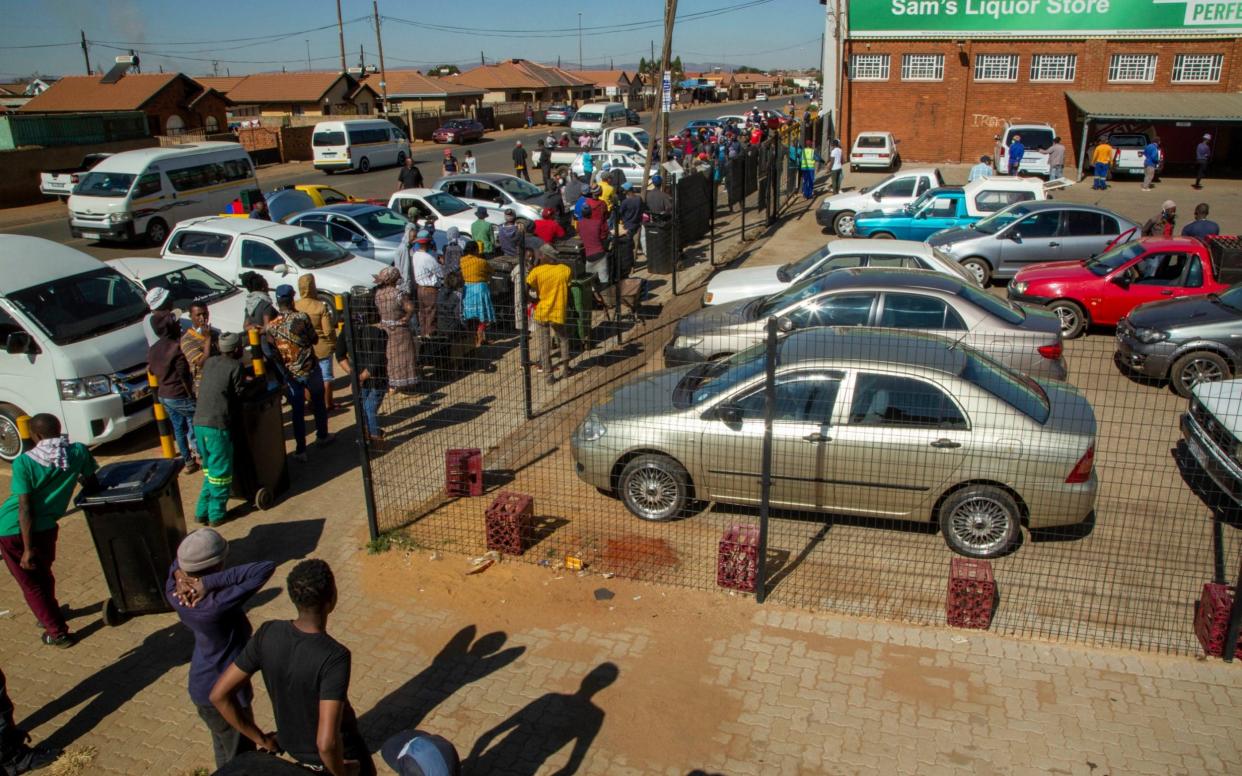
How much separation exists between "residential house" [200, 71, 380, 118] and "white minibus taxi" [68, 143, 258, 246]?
42051mm

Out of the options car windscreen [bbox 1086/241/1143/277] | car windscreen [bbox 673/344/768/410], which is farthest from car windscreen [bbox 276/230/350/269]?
car windscreen [bbox 1086/241/1143/277]

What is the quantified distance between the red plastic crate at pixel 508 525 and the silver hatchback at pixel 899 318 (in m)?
3.41

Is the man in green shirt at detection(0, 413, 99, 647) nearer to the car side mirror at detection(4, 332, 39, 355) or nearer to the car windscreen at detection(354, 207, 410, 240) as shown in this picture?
the car side mirror at detection(4, 332, 39, 355)

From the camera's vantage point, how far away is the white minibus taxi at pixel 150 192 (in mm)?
21938

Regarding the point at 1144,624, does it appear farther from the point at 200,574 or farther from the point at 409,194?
the point at 409,194

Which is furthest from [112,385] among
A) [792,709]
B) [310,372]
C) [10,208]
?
[10,208]

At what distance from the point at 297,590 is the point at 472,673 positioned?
8.11 feet

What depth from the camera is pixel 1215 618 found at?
582 cm

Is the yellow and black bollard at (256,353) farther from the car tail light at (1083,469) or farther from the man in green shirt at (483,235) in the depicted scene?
the car tail light at (1083,469)

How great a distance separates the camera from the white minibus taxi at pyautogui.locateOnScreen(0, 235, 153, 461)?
908 cm

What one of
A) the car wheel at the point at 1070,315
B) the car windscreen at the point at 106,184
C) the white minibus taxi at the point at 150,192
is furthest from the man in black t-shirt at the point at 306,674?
the car windscreen at the point at 106,184

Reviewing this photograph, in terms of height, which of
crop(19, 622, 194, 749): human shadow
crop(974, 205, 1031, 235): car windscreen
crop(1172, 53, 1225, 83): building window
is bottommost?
crop(19, 622, 194, 749): human shadow

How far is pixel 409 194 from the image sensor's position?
18844mm

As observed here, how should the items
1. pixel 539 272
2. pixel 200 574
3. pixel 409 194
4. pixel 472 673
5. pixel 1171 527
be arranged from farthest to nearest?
pixel 409 194, pixel 539 272, pixel 1171 527, pixel 472 673, pixel 200 574
